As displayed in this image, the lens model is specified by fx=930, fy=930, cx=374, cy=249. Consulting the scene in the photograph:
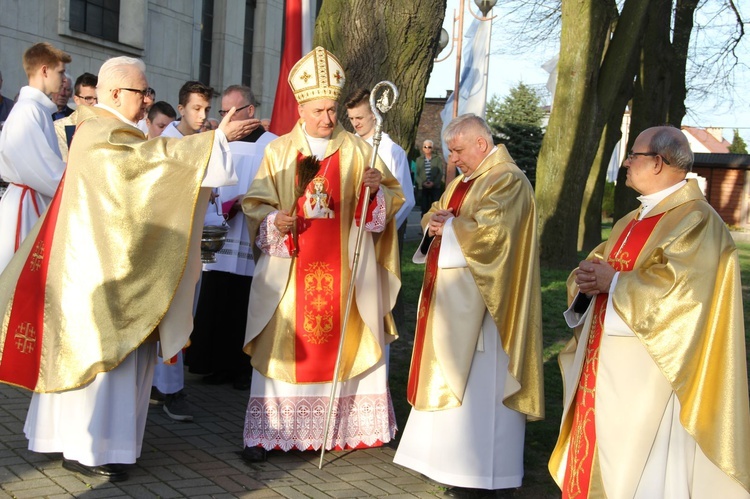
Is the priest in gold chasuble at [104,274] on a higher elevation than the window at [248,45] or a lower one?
lower

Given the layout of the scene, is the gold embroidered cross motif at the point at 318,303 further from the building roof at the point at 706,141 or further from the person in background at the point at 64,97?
the building roof at the point at 706,141

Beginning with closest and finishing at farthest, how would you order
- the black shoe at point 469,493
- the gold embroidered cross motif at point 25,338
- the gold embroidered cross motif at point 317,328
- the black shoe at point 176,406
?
the gold embroidered cross motif at point 25,338 < the black shoe at point 469,493 < the gold embroidered cross motif at point 317,328 < the black shoe at point 176,406

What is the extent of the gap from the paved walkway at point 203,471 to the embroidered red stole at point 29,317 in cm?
53

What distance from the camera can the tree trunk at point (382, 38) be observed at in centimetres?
794

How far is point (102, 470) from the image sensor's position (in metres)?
4.91

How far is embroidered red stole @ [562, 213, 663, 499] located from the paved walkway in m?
1.01

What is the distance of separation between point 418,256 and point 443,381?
2.76 feet

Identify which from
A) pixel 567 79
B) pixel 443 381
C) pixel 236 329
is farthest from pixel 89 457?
pixel 567 79

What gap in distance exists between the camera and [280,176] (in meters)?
5.71

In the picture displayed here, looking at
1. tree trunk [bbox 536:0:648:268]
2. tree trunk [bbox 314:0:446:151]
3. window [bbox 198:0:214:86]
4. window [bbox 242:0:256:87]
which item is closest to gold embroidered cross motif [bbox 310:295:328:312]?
tree trunk [bbox 314:0:446:151]

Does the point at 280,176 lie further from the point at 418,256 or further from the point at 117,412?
the point at 117,412

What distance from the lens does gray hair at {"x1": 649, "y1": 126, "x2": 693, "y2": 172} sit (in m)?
4.27

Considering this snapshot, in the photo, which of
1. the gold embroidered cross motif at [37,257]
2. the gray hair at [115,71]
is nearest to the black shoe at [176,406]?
the gold embroidered cross motif at [37,257]

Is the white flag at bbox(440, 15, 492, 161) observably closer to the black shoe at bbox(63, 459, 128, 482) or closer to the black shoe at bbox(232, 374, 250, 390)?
the black shoe at bbox(232, 374, 250, 390)
